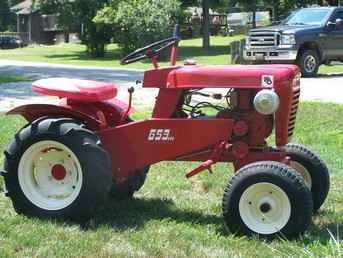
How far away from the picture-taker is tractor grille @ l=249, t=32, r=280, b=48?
2094 centimetres

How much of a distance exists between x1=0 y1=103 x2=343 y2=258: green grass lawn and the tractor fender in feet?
2.52

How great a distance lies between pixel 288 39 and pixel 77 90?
15.8 metres

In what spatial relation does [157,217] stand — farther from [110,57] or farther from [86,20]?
[86,20]

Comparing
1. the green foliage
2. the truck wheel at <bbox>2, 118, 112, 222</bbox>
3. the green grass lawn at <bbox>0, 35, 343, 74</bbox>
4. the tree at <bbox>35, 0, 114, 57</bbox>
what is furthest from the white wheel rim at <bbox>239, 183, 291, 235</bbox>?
the tree at <bbox>35, 0, 114, 57</bbox>

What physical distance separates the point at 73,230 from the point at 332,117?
6.91 metres

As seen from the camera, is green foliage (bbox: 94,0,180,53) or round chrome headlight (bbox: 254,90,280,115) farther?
green foliage (bbox: 94,0,180,53)

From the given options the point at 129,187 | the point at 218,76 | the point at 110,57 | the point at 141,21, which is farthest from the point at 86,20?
the point at 218,76

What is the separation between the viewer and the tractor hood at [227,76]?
18.0 feet

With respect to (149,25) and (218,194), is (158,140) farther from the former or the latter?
(149,25)

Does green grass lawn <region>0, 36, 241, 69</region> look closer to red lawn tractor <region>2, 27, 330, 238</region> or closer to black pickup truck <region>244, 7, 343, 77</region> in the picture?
black pickup truck <region>244, 7, 343, 77</region>

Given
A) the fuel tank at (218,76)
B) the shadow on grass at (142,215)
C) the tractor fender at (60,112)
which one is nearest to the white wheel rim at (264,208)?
the shadow on grass at (142,215)

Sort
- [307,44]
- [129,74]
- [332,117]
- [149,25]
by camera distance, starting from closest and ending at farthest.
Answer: [332,117] < [307,44] < [129,74] < [149,25]

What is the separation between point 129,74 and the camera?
23.2 metres

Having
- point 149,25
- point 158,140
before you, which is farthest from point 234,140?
point 149,25
